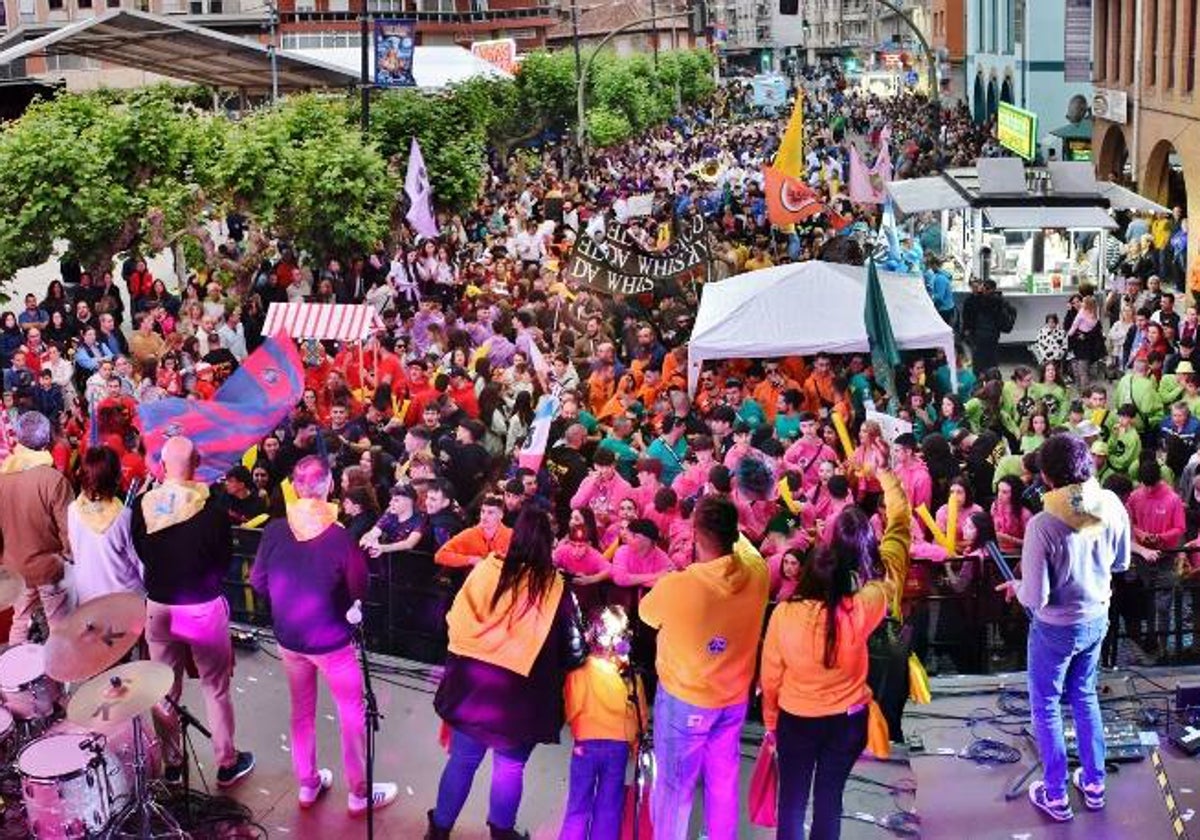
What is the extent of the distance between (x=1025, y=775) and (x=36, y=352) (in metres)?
12.2

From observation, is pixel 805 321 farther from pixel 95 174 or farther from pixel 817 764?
pixel 95 174

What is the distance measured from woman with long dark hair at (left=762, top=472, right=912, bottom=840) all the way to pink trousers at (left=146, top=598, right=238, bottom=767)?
2.92 m

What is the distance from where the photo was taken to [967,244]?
2377 centimetres

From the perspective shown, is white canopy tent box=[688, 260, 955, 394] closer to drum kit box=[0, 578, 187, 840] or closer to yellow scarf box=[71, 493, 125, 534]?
yellow scarf box=[71, 493, 125, 534]

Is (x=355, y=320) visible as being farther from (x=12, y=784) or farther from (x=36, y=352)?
(x=12, y=784)

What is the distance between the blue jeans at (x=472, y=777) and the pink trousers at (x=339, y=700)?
726mm

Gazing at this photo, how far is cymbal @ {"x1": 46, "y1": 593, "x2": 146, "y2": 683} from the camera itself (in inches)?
300

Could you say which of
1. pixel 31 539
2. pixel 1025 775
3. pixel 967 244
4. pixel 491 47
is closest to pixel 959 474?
pixel 1025 775

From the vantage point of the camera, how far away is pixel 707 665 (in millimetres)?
7035

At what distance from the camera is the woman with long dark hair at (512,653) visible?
712cm

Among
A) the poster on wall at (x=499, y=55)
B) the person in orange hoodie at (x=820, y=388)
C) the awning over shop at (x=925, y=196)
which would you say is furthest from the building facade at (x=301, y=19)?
the person in orange hoodie at (x=820, y=388)

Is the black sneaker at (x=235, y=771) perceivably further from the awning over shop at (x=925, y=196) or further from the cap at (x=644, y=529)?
the awning over shop at (x=925, y=196)

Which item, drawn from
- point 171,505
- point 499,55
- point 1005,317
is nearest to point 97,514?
point 171,505

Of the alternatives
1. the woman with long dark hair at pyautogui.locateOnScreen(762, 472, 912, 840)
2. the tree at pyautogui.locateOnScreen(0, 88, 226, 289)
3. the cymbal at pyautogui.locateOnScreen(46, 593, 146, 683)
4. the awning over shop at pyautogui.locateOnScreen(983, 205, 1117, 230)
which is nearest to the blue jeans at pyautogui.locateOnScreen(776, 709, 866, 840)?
the woman with long dark hair at pyautogui.locateOnScreen(762, 472, 912, 840)
